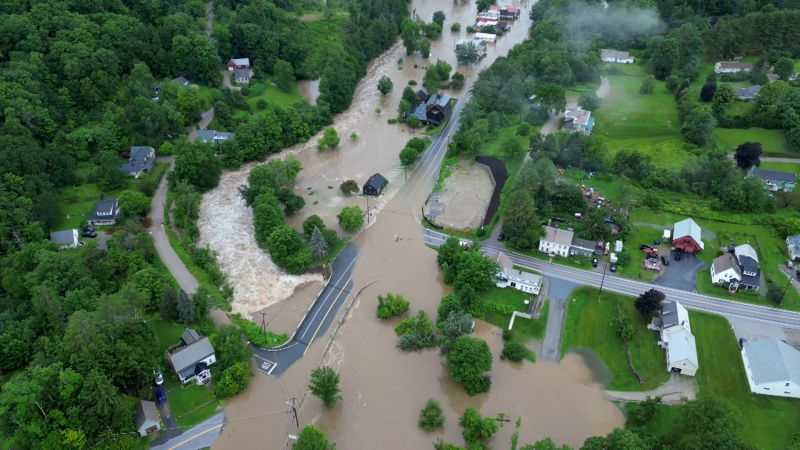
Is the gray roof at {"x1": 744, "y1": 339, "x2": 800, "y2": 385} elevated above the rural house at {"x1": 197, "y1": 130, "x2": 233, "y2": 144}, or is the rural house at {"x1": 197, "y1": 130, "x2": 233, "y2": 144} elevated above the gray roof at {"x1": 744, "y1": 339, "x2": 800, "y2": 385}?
the gray roof at {"x1": 744, "y1": 339, "x2": 800, "y2": 385}

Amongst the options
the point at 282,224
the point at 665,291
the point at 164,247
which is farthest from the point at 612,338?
the point at 164,247

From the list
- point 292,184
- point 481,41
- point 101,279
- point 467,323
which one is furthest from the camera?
point 481,41

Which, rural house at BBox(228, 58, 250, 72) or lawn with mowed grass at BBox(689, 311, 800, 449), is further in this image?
rural house at BBox(228, 58, 250, 72)

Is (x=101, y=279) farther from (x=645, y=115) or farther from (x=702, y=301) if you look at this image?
(x=645, y=115)

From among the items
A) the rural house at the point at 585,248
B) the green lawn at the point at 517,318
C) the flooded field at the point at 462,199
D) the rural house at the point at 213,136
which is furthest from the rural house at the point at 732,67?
the rural house at the point at 213,136

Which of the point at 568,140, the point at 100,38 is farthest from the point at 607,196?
the point at 100,38

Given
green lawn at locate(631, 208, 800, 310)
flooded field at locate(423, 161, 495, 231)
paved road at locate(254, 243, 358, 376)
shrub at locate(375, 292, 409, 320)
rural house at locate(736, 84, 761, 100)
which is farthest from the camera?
rural house at locate(736, 84, 761, 100)

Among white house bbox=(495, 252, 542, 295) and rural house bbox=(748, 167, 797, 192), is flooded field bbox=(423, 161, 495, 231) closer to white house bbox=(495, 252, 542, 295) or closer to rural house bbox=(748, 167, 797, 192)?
white house bbox=(495, 252, 542, 295)

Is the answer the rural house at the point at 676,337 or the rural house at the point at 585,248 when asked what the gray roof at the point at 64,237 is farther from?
the rural house at the point at 676,337

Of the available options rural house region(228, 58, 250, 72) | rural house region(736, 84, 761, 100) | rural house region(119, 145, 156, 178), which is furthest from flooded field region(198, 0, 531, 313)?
rural house region(736, 84, 761, 100)
